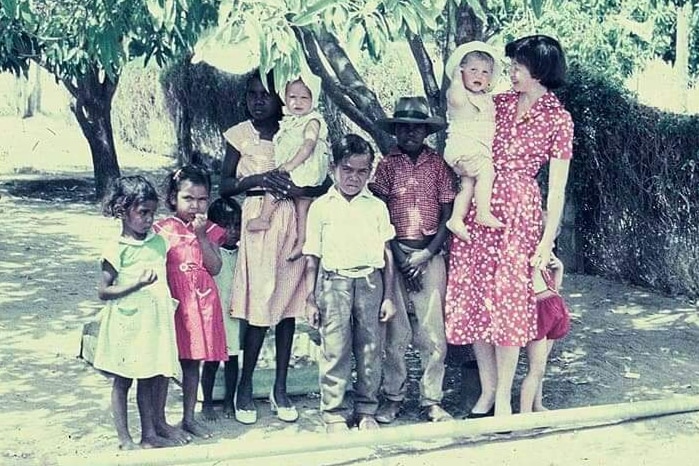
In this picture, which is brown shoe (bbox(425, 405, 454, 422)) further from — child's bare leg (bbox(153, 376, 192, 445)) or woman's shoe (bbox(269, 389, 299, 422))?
child's bare leg (bbox(153, 376, 192, 445))

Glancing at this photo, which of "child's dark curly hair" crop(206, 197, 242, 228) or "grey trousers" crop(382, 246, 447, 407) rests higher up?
"child's dark curly hair" crop(206, 197, 242, 228)

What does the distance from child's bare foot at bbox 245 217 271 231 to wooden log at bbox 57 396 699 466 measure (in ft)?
3.08

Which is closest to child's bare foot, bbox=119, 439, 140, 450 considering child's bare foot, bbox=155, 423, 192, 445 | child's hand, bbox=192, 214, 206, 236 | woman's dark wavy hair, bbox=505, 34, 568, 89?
child's bare foot, bbox=155, 423, 192, 445

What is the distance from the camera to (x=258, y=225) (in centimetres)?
495

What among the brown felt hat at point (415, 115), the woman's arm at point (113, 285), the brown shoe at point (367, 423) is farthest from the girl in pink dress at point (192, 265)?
the brown felt hat at point (415, 115)

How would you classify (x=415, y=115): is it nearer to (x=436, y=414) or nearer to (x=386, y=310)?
(x=386, y=310)

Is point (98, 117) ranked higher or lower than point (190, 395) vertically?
higher

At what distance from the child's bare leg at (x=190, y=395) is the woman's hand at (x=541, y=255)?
155cm

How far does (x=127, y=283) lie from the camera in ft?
14.6

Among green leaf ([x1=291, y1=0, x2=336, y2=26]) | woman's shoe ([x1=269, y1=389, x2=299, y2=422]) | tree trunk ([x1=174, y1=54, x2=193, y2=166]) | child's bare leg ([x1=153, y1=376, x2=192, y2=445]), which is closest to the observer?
green leaf ([x1=291, y1=0, x2=336, y2=26])

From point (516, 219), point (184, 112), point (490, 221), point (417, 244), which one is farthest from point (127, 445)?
point (184, 112)

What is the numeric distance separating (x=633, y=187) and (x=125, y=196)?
17.0 ft

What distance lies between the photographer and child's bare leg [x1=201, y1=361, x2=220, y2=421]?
5.07 m

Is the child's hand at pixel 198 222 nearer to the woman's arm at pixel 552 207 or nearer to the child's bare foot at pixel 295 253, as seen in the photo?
the child's bare foot at pixel 295 253
